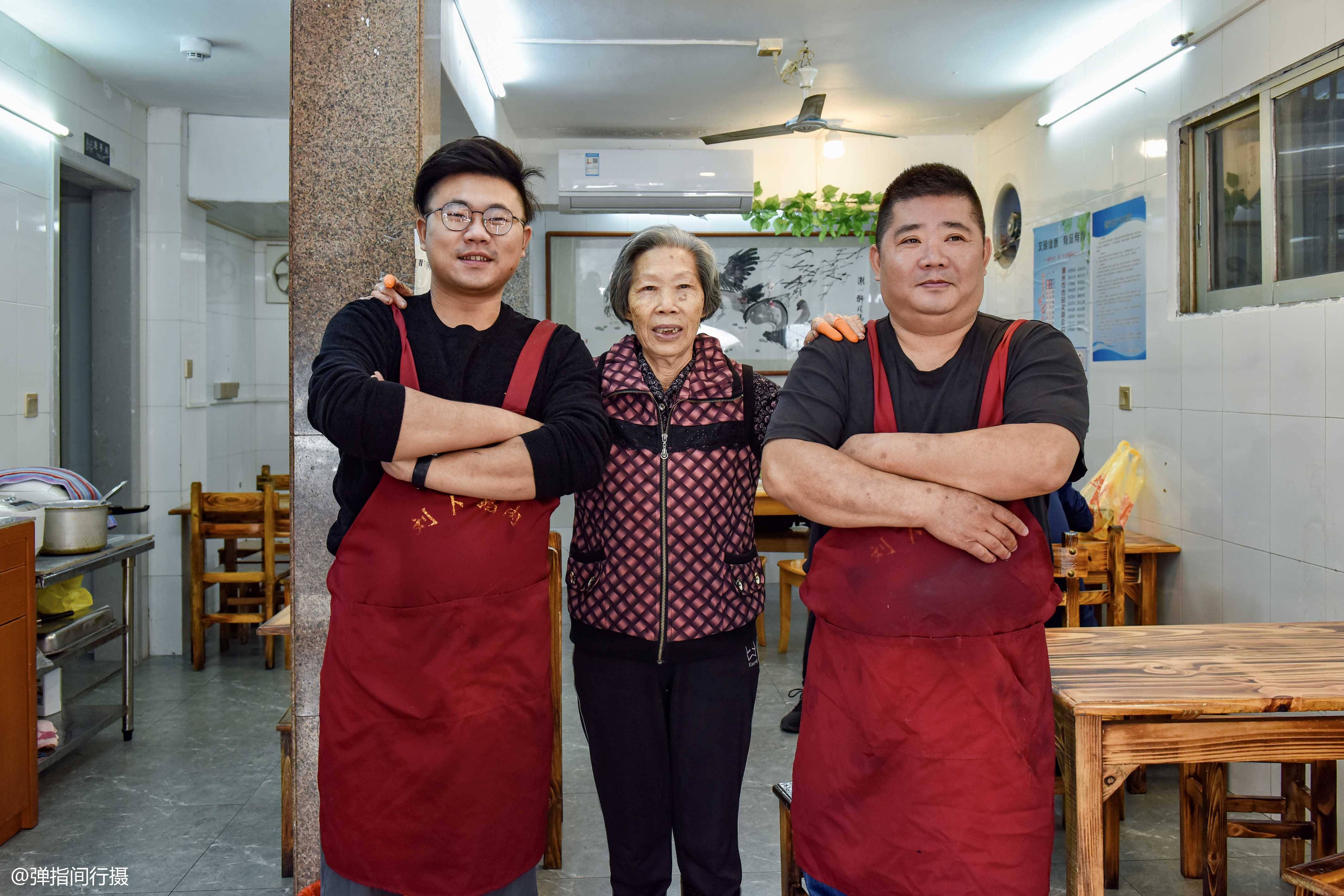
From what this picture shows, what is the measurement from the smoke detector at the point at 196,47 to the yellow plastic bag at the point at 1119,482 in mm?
4277

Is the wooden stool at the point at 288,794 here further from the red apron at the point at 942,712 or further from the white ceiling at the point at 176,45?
the white ceiling at the point at 176,45

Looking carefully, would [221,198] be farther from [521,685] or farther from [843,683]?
[843,683]

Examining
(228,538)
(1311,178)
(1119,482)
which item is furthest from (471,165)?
(228,538)

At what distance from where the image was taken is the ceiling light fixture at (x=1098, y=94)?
3.71m

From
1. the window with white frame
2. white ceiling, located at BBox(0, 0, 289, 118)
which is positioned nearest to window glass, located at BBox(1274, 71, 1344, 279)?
the window with white frame

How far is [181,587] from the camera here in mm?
5180

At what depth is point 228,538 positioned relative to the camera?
16.6 ft

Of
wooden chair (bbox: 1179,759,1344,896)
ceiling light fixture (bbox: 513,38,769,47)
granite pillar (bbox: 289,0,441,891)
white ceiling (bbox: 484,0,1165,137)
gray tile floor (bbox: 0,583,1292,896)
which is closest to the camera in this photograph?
granite pillar (bbox: 289,0,441,891)

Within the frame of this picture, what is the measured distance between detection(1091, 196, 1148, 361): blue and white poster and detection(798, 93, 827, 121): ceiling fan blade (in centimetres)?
143

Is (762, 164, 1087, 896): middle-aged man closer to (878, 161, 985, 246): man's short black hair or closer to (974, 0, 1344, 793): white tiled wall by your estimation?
(878, 161, 985, 246): man's short black hair

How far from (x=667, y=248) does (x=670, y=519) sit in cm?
59

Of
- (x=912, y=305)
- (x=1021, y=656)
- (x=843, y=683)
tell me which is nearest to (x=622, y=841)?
(x=843, y=683)

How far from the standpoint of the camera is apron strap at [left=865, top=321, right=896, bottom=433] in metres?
1.57

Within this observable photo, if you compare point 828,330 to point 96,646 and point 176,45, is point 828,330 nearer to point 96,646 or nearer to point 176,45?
point 96,646
